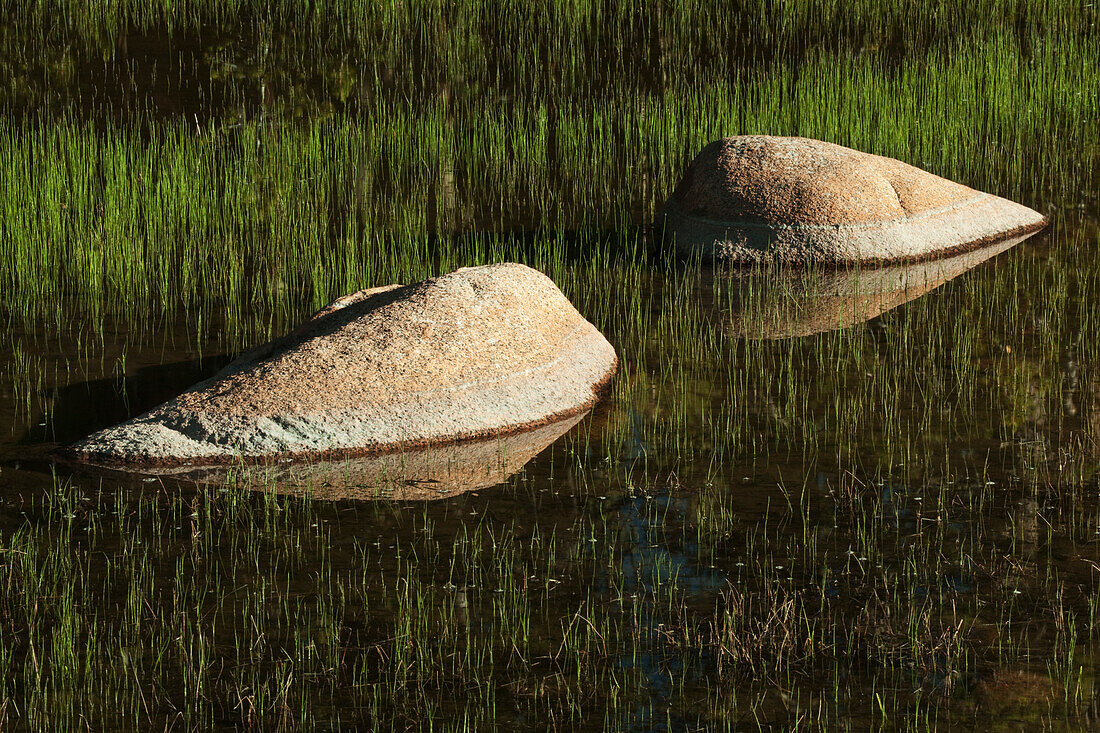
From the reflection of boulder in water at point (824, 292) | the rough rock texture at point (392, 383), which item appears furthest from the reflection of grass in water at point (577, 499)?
the rough rock texture at point (392, 383)

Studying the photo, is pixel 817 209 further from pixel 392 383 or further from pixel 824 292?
pixel 392 383

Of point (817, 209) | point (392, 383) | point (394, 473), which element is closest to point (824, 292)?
point (817, 209)

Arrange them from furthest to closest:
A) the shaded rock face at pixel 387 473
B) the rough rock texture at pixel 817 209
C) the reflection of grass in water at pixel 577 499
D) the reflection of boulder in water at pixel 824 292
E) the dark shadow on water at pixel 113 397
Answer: the rough rock texture at pixel 817 209
the reflection of boulder in water at pixel 824 292
the dark shadow on water at pixel 113 397
the shaded rock face at pixel 387 473
the reflection of grass in water at pixel 577 499

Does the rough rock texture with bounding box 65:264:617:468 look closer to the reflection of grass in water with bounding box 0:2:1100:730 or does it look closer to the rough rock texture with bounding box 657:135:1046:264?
the reflection of grass in water with bounding box 0:2:1100:730

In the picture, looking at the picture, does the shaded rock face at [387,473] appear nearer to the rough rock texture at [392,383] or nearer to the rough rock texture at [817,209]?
the rough rock texture at [392,383]

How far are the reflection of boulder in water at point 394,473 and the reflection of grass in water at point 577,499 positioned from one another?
0.15 metres

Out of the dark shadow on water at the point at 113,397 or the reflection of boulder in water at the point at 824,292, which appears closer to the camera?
the dark shadow on water at the point at 113,397

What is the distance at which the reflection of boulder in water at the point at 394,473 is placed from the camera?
600 centimetres

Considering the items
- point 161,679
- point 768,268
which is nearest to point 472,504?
point 161,679

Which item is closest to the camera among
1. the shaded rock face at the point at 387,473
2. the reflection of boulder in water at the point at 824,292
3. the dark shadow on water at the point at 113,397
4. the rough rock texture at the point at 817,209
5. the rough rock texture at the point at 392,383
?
the shaded rock face at the point at 387,473

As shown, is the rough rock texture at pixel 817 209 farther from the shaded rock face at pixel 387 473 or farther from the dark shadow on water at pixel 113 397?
the dark shadow on water at pixel 113 397

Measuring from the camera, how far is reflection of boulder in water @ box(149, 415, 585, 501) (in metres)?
6.00

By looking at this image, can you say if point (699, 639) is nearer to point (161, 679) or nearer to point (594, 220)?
point (161, 679)

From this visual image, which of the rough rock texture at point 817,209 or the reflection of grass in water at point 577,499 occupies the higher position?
the rough rock texture at point 817,209
